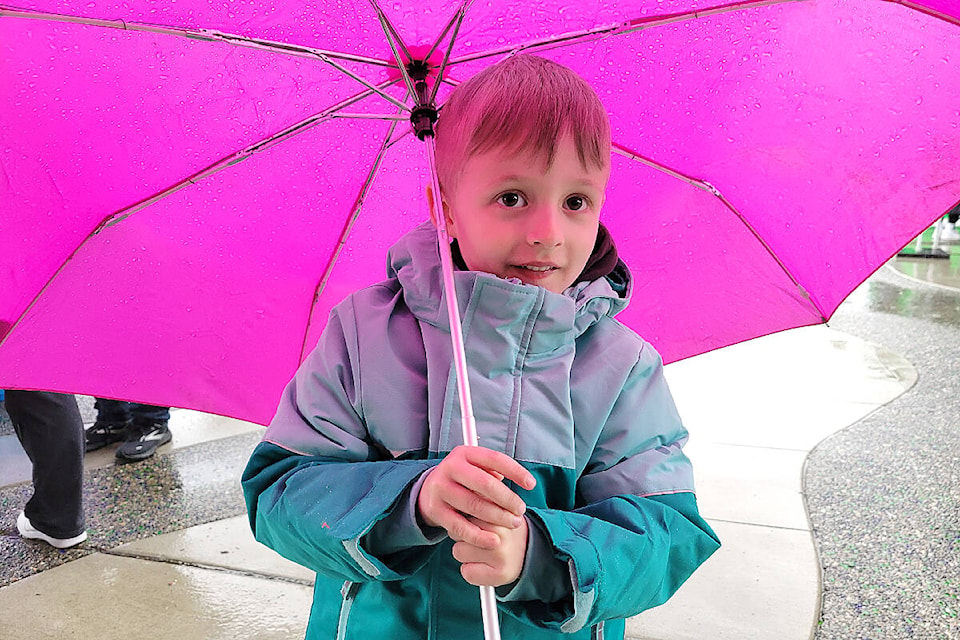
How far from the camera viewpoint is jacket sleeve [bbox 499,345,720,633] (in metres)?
1.10

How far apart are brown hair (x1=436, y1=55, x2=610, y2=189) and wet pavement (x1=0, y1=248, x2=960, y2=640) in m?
1.91

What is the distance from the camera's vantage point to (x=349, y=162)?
1.72 m

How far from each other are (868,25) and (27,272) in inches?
62.3

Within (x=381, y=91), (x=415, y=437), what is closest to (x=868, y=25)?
(x=381, y=91)

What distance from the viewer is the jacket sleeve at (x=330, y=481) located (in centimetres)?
112

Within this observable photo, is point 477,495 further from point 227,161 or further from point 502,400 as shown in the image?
point 227,161

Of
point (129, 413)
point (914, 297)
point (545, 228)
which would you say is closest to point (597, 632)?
point (545, 228)

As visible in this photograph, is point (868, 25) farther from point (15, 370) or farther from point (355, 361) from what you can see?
point (15, 370)

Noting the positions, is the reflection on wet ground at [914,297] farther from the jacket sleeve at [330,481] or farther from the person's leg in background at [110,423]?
the jacket sleeve at [330,481]

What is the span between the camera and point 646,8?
147 centimetres

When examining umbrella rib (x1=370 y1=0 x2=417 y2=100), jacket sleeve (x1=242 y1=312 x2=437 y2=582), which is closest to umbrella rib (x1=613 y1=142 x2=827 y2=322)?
umbrella rib (x1=370 y1=0 x2=417 y2=100)

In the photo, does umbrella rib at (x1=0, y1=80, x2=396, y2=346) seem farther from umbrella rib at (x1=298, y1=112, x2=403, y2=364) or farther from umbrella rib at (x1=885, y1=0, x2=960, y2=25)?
umbrella rib at (x1=885, y1=0, x2=960, y2=25)

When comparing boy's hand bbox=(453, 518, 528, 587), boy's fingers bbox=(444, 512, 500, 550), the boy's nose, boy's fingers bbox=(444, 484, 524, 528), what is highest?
the boy's nose

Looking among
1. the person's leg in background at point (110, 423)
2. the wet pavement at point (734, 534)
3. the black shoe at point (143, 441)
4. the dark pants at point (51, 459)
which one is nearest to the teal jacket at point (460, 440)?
the wet pavement at point (734, 534)
